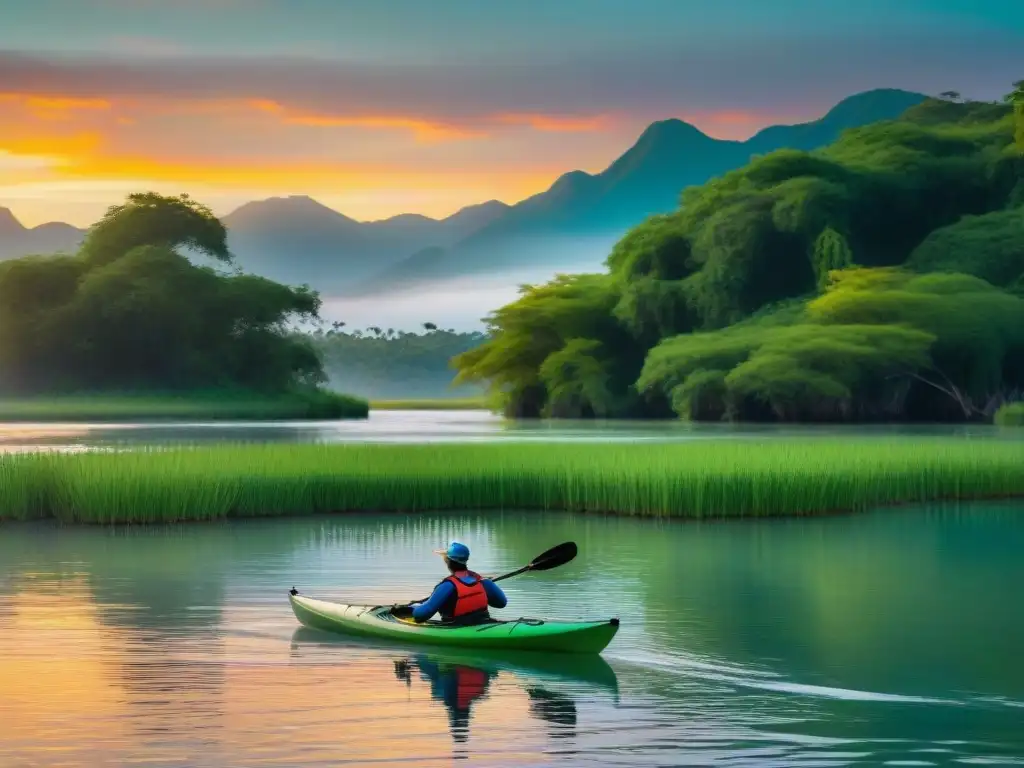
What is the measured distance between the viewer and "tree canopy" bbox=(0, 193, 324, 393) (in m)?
102

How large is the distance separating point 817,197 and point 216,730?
70.6 metres

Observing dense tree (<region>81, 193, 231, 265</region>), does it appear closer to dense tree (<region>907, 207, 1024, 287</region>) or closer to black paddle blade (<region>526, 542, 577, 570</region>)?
dense tree (<region>907, 207, 1024, 287</region>)

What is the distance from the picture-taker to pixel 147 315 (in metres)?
103

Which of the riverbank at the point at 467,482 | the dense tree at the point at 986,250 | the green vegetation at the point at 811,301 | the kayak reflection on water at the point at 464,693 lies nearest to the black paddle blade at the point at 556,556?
the kayak reflection on water at the point at 464,693

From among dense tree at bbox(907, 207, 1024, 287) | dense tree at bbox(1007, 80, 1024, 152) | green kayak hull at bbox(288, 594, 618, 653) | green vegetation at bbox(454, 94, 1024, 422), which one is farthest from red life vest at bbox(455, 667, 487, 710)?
dense tree at bbox(907, 207, 1024, 287)

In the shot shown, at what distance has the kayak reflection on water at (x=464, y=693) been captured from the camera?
41.1ft

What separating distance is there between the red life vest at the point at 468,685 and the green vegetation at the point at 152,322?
86.9 meters

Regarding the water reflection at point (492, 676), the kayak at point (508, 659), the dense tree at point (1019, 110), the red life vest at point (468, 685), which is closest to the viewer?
the water reflection at point (492, 676)

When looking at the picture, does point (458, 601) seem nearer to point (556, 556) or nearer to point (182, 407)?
point (556, 556)

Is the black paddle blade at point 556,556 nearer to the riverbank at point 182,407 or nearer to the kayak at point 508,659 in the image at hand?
the kayak at point 508,659

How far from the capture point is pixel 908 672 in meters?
14.7

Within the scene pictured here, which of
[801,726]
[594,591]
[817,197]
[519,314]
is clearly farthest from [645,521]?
[519,314]

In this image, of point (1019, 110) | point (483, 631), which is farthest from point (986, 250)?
point (483, 631)

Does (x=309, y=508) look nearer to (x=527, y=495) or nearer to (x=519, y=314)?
(x=527, y=495)
